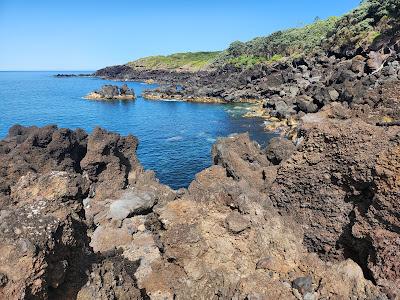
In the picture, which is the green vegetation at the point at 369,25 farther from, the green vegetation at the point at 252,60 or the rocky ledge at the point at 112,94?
the rocky ledge at the point at 112,94

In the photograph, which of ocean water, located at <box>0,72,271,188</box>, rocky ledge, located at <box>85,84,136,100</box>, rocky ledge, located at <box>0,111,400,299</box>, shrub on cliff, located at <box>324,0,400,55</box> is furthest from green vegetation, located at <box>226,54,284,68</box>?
rocky ledge, located at <box>0,111,400,299</box>

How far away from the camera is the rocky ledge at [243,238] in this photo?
10484 millimetres

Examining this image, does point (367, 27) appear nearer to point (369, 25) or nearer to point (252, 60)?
point (369, 25)

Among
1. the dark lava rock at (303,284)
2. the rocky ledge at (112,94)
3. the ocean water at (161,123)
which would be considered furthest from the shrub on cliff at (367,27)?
the dark lava rock at (303,284)

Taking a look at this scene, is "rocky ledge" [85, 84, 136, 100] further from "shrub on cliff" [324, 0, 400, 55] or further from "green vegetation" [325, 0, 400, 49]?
"green vegetation" [325, 0, 400, 49]

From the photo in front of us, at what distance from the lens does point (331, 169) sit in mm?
15719

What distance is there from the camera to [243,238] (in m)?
14.0

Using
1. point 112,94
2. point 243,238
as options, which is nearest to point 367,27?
point 112,94

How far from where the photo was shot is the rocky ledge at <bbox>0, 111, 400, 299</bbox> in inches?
413

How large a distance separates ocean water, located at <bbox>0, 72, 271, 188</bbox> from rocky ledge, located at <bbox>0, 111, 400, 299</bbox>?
2822 cm

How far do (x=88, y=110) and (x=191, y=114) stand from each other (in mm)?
31543

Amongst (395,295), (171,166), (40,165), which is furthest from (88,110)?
(395,295)

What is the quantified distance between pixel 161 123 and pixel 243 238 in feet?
252

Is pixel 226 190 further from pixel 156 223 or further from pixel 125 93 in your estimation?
pixel 125 93
